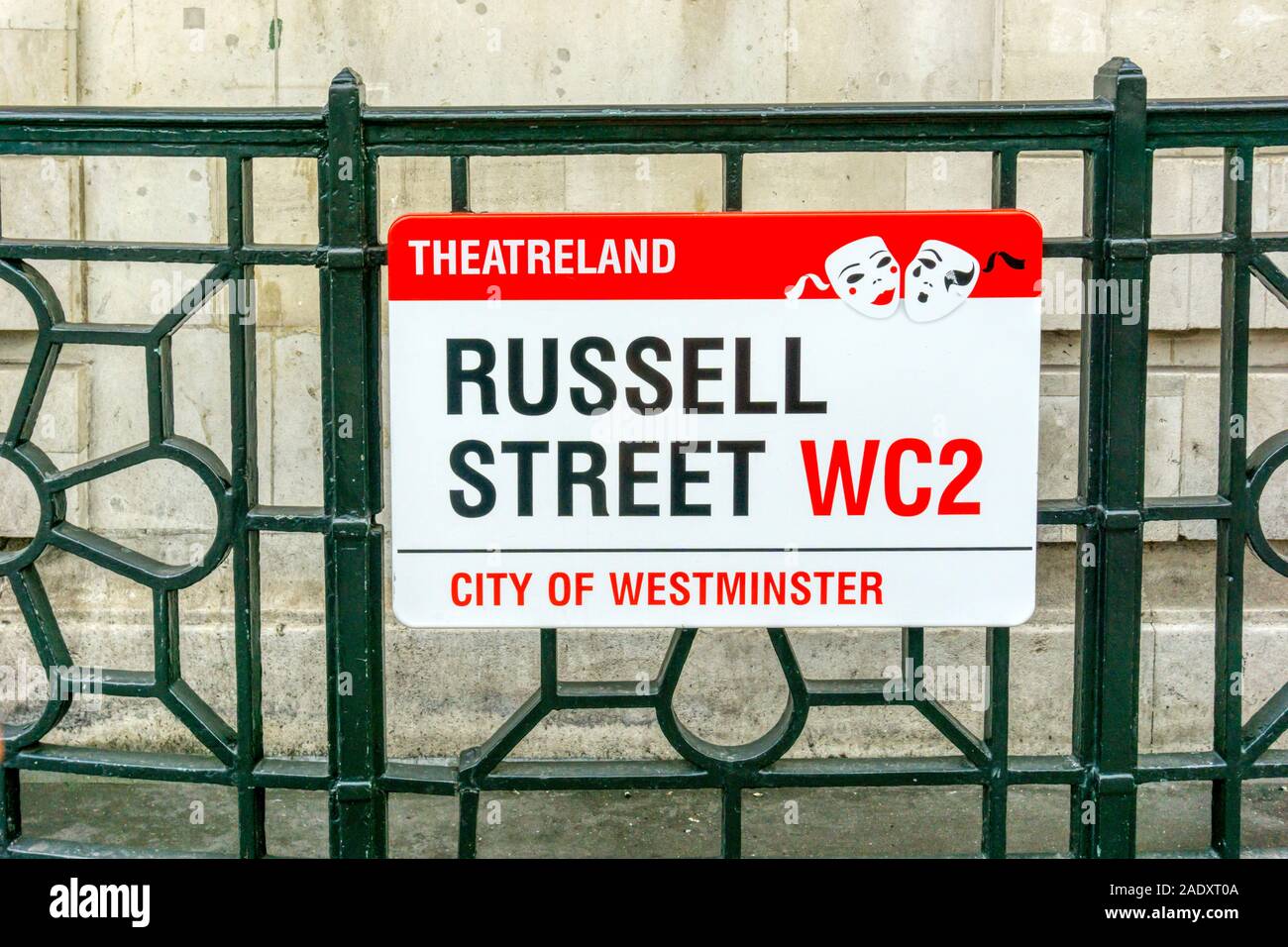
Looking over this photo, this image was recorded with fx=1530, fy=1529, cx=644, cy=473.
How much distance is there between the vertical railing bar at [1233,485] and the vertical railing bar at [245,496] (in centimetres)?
207

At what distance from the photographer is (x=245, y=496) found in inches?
129

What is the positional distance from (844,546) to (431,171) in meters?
3.00

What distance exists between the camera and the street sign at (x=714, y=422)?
125 inches

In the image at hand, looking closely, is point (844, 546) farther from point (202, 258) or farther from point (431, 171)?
point (431, 171)

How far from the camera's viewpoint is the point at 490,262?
317 centimetres

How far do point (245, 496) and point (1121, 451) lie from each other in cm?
188

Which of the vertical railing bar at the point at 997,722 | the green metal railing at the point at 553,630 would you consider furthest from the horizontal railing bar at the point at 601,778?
the vertical railing bar at the point at 997,722

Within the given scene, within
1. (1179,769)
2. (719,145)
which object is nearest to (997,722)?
(1179,769)

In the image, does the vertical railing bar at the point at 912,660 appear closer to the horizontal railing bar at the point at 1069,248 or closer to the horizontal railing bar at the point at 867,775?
the horizontal railing bar at the point at 867,775

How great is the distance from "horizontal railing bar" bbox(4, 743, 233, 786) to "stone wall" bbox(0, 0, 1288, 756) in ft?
7.16

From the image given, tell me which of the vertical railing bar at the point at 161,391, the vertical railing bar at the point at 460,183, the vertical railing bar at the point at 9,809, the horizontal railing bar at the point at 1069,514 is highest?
the vertical railing bar at the point at 460,183

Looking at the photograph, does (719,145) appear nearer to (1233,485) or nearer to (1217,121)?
(1217,121)

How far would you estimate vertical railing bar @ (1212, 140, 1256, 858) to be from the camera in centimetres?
321
